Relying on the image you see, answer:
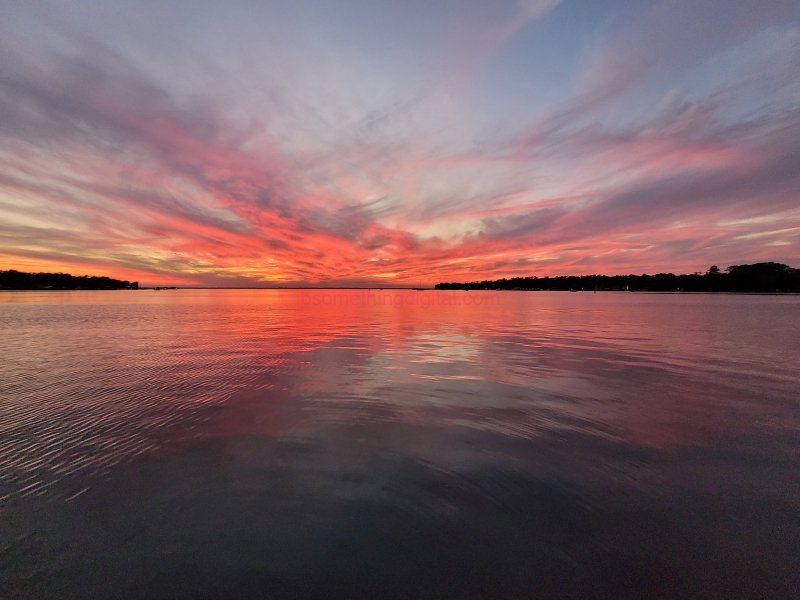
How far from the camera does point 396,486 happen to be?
18.8 feet

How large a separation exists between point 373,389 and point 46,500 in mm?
7755

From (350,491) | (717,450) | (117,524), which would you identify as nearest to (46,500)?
(117,524)

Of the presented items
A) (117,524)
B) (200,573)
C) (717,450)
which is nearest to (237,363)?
(117,524)

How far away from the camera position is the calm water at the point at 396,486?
395cm

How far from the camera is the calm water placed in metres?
3.95

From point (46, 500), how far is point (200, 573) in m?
3.37

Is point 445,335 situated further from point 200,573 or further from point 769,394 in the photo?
point 200,573

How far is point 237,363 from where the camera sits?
50.4 feet

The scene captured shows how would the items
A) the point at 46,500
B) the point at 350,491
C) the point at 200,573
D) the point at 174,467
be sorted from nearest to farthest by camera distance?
the point at 200,573, the point at 46,500, the point at 350,491, the point at 174,467

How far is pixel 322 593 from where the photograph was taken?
370 centimetres

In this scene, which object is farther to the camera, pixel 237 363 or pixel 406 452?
pixel 237 363

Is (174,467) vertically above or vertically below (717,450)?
above

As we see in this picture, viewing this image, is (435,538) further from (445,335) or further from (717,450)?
(445,335)

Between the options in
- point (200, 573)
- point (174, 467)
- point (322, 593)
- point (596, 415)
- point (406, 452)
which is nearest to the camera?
point (322, 593)
